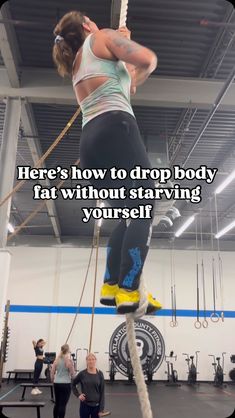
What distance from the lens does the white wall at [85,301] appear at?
10414mm

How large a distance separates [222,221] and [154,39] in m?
7.15

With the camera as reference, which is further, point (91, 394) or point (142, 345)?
point (142, 345)

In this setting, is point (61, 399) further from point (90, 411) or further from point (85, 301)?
point (85, 301)

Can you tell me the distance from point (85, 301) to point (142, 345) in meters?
1.90

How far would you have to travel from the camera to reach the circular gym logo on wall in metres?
10.3

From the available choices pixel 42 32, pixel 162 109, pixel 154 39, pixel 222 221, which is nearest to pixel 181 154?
pixel 162 109

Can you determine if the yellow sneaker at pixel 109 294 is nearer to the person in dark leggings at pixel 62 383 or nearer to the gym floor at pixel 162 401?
the person in dark leggings at pixel 62 383

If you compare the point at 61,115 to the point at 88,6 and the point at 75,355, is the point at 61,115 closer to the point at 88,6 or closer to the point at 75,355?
the point at 88,6

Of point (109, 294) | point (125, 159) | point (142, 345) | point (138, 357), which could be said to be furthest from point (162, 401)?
point (125, 159)

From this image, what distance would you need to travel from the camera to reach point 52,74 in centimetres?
471

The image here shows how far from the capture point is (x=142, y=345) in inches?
413

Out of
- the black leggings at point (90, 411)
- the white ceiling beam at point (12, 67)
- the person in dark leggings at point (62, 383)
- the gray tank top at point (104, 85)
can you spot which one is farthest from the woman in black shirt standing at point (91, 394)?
the gray tank top at point (104, 85)

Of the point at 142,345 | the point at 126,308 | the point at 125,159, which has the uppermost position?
the point at 125,159

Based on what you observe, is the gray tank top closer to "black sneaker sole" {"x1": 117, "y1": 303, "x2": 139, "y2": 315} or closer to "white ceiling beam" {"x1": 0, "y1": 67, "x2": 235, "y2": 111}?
"black sneaker sole" {"x1": 117, "y1": 303, "x2": 139, "y2": 315}
